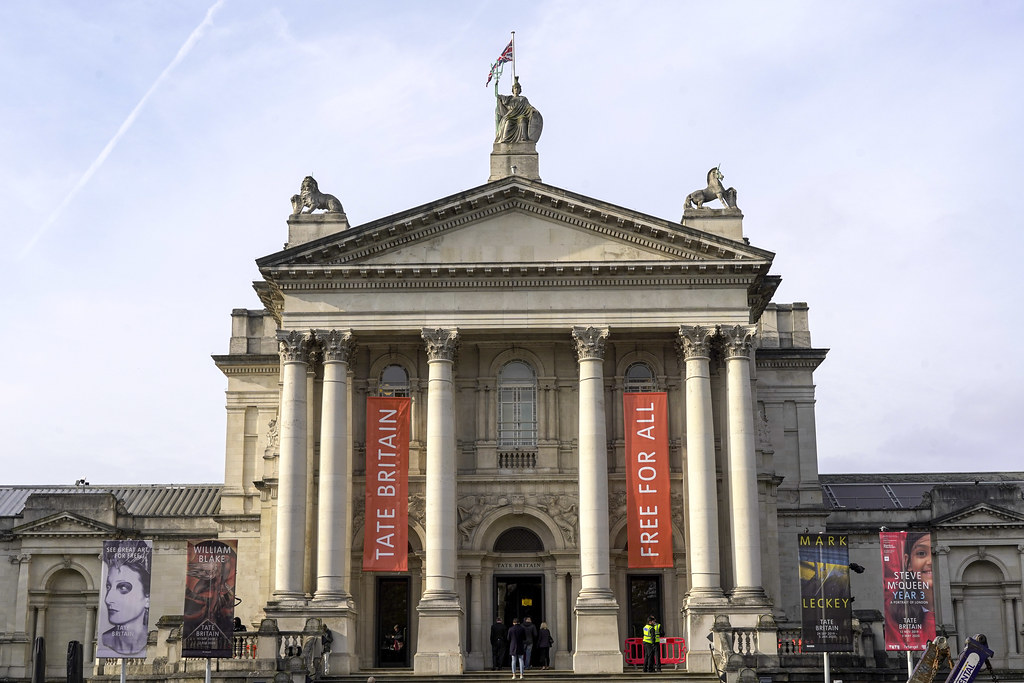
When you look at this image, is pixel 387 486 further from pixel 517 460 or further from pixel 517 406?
pixel 517 406

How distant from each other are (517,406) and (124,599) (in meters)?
16.5

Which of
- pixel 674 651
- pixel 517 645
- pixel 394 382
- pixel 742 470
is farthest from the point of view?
pixel 394 382

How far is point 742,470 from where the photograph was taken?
40250 millimetres

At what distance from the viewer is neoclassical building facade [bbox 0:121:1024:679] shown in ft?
131

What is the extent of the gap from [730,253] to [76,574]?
1085 inches

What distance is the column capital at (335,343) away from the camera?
41.3 m

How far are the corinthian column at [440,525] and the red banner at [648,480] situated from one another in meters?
5.34

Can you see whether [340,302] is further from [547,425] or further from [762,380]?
[762,380]

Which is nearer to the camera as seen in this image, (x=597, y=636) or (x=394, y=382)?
(x=597, y=636)

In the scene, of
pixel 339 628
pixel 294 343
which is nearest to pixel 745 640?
pixel 339 628

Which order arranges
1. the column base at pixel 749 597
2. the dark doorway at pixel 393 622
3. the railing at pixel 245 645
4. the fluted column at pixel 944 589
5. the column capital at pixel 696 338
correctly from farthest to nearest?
the fluted column at pixel 944 589
the dark doorway at pixel 393 622
the column capital at pixel 696 338
the column base at pixel 749 597
the railing at pixel 245 645

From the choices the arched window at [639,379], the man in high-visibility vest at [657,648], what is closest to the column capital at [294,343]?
the arched window at [639,379]

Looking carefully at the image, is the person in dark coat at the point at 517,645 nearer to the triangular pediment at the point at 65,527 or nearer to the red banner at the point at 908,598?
the red banner at the point at 908,598

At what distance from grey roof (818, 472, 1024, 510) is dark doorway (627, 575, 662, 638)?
13492 mm
